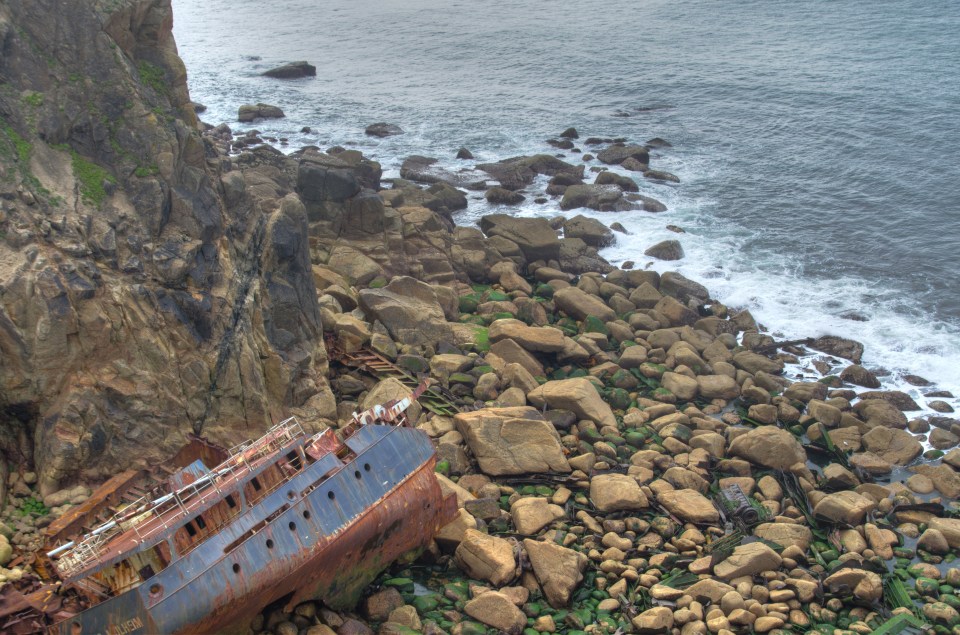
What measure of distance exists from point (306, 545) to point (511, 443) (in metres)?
6.82

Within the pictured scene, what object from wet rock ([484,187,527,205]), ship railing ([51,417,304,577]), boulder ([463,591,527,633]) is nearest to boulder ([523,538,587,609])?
boulder ([463,591,527,633])

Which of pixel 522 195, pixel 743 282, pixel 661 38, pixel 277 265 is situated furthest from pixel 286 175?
pixel 661 38

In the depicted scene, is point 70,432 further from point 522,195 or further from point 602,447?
point 522,195

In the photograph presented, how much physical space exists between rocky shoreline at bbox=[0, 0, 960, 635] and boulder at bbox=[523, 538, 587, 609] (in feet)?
0.15

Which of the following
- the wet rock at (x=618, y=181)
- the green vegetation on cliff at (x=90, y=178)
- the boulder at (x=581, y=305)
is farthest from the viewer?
the wet rock at (x=618, y=181)

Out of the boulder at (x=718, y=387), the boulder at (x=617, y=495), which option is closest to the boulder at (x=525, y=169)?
the boulder at (x=718, y=387)

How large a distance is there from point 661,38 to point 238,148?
43.0 meters

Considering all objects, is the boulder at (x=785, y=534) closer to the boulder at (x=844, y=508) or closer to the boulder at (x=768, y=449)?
the boulder at (x=844, y=508)

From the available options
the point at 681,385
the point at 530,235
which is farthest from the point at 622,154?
the point at 681,385

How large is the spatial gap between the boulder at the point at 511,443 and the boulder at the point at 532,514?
1352 millimetres

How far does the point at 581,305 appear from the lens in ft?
96.5

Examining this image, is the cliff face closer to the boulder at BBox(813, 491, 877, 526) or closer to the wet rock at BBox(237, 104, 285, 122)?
the boulder at BBox(813, 491, 877, 526)

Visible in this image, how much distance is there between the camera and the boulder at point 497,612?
1523cm

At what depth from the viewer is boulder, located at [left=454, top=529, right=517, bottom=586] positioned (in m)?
16.4
